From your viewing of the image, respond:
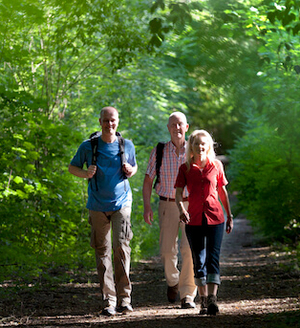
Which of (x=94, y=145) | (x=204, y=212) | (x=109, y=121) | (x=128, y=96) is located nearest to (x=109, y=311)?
(x=204, y=212)

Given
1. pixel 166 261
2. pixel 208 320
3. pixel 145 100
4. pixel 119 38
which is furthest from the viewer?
pixel 145 100

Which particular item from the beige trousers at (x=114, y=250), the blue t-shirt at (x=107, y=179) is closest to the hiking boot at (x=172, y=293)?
the beige trousers at (x=114, y=250)

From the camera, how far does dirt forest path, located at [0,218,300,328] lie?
217 inches

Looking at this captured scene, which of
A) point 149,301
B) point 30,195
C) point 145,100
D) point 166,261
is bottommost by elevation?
point 149,301

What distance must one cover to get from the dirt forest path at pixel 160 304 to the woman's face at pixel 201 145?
1586 millimetres

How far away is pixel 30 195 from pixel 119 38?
133 inches

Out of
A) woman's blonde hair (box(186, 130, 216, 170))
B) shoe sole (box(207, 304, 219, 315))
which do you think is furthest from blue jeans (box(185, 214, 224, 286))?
woman's blonde hair (box(186, 130, 216, 170))

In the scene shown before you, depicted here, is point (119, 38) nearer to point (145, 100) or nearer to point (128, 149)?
point (128, 149)

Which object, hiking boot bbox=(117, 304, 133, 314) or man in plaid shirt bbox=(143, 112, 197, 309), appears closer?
hiking boot bbox=(117, 304, 133, 314)

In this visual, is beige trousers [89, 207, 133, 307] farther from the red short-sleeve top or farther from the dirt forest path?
the red short-sleeve top

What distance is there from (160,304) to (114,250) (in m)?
1.17

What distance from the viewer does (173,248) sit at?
672 centimetres

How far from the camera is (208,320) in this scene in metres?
5.46

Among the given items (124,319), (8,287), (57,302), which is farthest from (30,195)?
(124,319)
